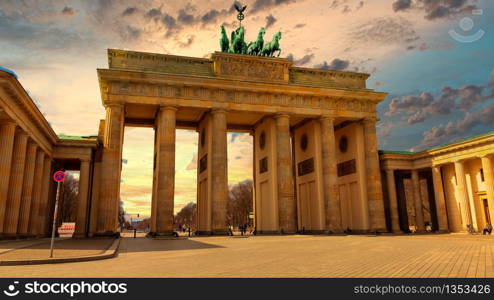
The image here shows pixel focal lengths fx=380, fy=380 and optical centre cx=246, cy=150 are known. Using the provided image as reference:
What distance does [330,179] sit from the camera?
40.9 m

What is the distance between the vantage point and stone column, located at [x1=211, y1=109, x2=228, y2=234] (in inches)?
1442

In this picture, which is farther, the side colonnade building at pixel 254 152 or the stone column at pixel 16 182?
→ the side colonnade building at pixel 254 152

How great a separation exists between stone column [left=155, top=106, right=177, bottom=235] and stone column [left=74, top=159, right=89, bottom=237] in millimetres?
6695

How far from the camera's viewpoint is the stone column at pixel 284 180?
126ft

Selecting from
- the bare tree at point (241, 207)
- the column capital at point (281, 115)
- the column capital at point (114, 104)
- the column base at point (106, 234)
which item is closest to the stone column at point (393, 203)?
the column capital at point (281, 115)

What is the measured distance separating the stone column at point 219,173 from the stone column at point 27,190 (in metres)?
15.6

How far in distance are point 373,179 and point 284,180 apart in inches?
414

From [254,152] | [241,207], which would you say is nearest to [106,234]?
[254,152]

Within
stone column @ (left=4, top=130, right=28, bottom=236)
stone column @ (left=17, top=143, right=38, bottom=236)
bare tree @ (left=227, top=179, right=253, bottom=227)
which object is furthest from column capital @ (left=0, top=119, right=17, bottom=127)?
bare tree @ (left=227, top=179, right=253, bottom=227)

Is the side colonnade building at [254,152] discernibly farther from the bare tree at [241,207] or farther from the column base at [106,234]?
the bare tree at [241,207]

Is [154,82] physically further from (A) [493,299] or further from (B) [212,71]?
(A) [493,299]

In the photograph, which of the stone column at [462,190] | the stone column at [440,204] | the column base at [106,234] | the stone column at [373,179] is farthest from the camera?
the stone column at [440,204]

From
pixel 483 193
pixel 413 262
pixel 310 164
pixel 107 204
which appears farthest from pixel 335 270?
pixel 483 193

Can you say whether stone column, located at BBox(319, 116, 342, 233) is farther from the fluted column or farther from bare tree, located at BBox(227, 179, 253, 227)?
bare tree, located at BBox(227, 179, 253, 227)
